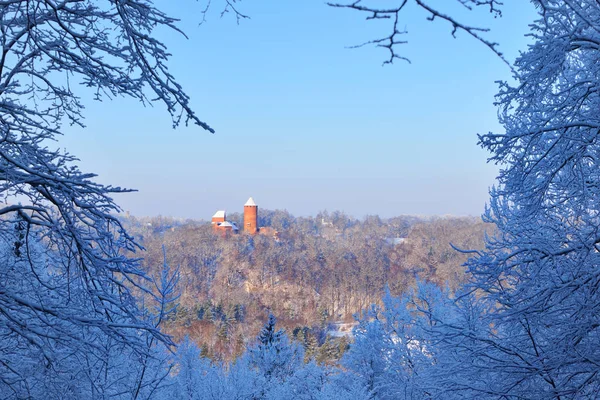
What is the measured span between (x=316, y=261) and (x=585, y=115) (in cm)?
5898

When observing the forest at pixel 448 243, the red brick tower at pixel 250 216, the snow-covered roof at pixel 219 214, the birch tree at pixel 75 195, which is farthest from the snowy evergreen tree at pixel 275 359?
the snow-covered roof at pixel 219 214

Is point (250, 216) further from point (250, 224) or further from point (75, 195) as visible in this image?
point (75, 195)

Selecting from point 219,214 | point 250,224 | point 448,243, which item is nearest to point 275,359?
point 448,243

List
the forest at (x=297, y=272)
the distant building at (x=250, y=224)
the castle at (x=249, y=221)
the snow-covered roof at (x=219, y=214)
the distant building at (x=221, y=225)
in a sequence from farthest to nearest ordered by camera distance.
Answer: the snow-covered roof at (x=219, y=214) → the castle at (x=249, y=221) → the distant building at (x=250, y=224) → the distant building at (x=221, y=225) → the forest at (x=297, y=272)

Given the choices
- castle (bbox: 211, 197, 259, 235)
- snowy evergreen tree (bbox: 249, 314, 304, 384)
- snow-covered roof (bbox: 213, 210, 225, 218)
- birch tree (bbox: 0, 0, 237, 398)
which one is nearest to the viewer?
birch tree (bbox: 0, 0, 237, 398)

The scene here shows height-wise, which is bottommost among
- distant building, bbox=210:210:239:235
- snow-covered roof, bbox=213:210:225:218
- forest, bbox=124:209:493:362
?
forest, bbox=124:209:493:362

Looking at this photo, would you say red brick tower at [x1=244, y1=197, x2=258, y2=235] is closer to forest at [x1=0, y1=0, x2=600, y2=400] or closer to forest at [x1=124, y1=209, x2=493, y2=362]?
forest at [x1=124, y1=209, x2=493, y2=362]

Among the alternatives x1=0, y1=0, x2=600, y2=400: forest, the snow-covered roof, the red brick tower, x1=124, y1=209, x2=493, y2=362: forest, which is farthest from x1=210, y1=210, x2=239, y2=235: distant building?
x1=0, y1=0, x2=600, y2=400: forest

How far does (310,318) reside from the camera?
152ft

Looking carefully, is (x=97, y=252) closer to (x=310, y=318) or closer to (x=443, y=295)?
(x=443, y=295)

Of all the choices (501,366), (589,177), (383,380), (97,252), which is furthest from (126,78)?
(383,380)

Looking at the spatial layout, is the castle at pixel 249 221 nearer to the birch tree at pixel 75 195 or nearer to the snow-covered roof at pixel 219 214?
the snow-covered roof at pixel 219 214

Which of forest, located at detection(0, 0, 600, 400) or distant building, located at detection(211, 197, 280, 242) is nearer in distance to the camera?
forest, located at detection(0, 0, 600, 400)

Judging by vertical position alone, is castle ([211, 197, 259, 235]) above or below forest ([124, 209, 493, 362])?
above
